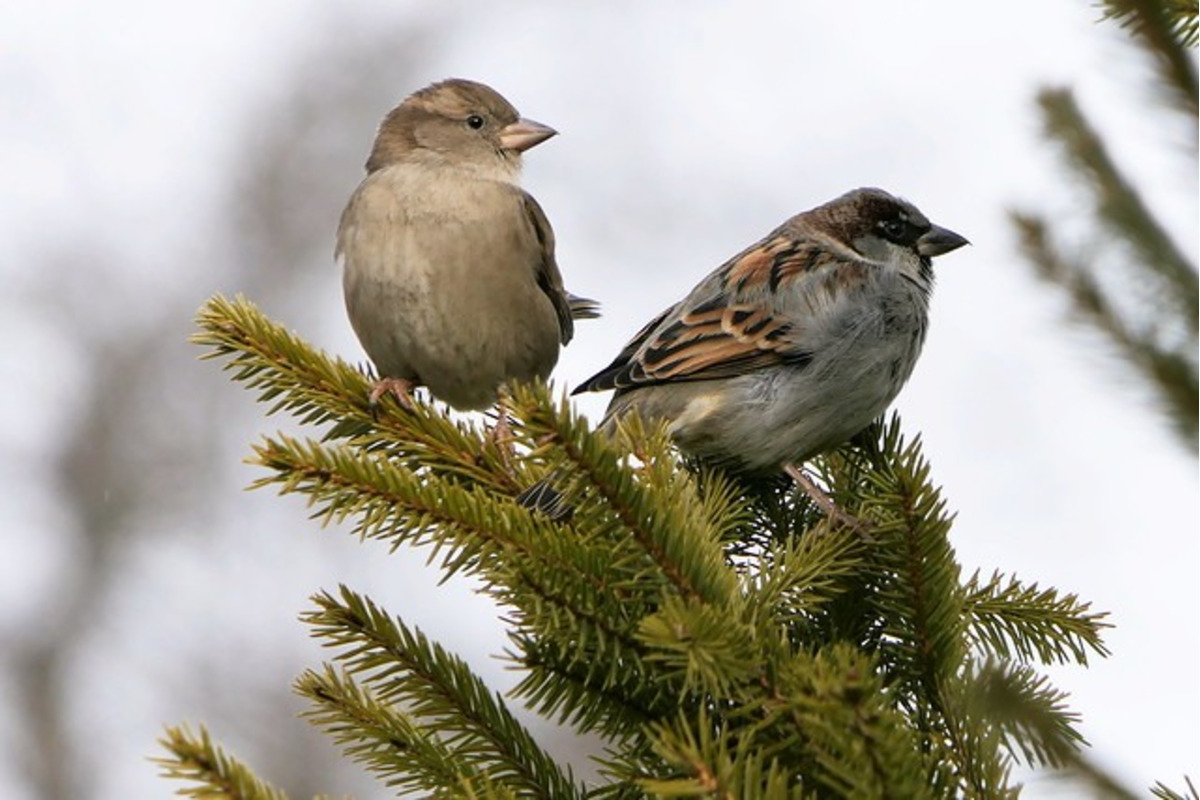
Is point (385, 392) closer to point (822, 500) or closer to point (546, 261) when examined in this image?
point (822, 500)

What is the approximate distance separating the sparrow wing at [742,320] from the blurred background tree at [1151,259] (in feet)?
7.73

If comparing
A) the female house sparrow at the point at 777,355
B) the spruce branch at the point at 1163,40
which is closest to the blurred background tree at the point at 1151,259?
the spruce branch at the point at 1163,40

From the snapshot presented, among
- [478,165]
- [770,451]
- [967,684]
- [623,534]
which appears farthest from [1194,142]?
[478,165]

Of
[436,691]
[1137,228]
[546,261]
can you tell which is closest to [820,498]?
[436,691]

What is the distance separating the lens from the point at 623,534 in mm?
2145

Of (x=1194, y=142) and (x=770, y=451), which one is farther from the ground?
(x=770, y=451)

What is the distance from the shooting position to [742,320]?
4316mm

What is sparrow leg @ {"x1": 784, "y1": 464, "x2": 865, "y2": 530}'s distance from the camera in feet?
9.33

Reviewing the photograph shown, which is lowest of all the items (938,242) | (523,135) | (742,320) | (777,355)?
(777,355)

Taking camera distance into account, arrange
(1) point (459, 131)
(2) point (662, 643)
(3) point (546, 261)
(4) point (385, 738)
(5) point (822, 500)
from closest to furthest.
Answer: (2) point (662, 643)
(4) point (385, 738)
(5) point (822, 500)
(3) point (546, 261)
(1) point (459, 131)

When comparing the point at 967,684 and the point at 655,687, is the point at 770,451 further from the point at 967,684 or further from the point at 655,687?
the point at 967,684

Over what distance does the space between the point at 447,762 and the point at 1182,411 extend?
3.91ft

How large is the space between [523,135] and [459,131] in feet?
0.68

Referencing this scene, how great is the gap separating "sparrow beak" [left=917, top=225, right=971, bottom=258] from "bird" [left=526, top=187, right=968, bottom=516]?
116mm
